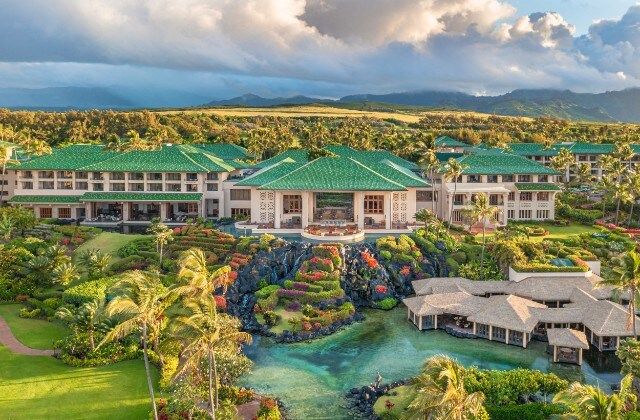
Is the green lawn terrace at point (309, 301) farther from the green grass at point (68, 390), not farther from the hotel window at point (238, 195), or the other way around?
the hotel window at point (238, 195)

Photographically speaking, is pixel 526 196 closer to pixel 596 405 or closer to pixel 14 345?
pixel 596 405

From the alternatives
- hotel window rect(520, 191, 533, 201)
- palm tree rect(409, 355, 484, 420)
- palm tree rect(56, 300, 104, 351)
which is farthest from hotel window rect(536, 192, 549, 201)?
palm tree rect(56, 300, 104, 351)

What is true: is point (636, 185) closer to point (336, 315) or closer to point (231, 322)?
point (336, 315)

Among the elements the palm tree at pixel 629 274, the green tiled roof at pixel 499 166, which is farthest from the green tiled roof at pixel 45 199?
the palm tree at pixel 629 274

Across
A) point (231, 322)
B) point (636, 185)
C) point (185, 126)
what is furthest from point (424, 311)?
point (185, 126)

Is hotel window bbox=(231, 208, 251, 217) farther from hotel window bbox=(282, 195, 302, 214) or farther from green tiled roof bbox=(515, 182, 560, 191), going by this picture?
green tiled roof bbox=(515, 182, 560, 191)

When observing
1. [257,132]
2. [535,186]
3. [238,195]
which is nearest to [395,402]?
[238,195]
